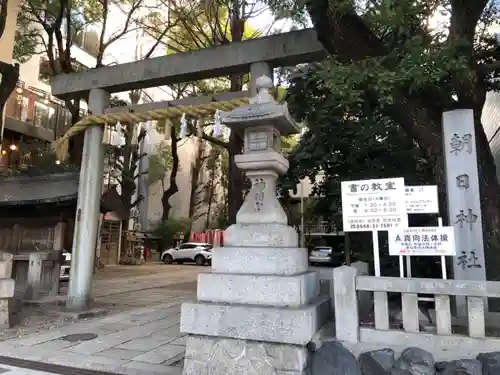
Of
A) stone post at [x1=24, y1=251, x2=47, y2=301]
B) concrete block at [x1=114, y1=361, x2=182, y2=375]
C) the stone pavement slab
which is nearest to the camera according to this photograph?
concrete block at [x1=114, y1=361, x2=182, y2=375]

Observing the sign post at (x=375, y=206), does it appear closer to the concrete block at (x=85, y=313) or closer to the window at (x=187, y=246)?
the concrete block at (x=85, y=313)

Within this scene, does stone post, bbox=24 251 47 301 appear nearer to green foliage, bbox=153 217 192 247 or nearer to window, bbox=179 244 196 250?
window, bbox=179 244 196 250

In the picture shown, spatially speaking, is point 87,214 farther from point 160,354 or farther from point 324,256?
point 324,256

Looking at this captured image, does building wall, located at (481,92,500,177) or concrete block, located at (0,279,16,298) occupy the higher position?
building wall, located at (481,92,500,177)

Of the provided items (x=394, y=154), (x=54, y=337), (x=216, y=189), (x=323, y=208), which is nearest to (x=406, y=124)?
(x=394, y=154)

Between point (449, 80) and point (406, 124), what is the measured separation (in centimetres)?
95

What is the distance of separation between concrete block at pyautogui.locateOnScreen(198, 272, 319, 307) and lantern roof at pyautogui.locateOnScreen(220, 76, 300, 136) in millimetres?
2017

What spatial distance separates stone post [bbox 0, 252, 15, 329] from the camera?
7176 mm

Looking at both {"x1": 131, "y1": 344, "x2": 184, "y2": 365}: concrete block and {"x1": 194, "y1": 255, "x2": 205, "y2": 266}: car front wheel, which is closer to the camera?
{"x1": 131, "y1": 344, "x2": 184, "y2": 365}: concrete block

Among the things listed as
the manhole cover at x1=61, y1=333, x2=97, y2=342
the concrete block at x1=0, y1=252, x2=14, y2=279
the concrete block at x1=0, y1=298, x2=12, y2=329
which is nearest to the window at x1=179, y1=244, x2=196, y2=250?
the concrete block at x1=0, y1=298, x2=12, y2=329

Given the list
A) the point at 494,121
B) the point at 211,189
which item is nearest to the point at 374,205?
the point at 494,121

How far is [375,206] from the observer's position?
484 cm

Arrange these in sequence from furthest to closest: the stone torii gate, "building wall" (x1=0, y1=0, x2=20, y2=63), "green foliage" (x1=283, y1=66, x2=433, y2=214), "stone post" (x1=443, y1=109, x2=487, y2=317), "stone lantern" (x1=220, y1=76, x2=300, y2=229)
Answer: "building wall" (x1=0, y1=0, x2=20, y2=63)
"green foliage" (x1=283, y1=66, x2=433, y2=214)
the stone torii gate
"stone post" (x1=443, y1=109, x2=487, y2=317)
"stone lantern" (x1=220, y1=76, x2=300, y2=229)

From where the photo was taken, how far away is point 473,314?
3.98 meters
